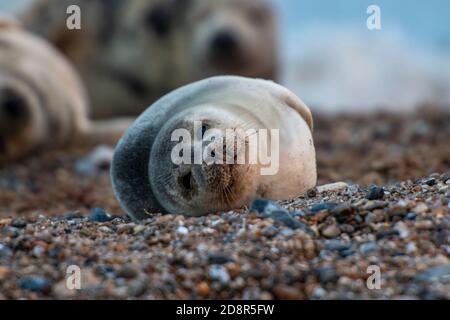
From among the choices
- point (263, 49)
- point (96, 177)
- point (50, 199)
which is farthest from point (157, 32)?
point (50, 199)

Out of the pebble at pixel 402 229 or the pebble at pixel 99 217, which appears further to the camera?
the pebble at pixel 99 217

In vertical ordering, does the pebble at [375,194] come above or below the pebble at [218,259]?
above

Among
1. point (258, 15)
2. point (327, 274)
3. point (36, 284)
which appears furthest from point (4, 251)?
point (258, 15)

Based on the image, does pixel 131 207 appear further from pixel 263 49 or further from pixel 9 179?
pixel 263 49

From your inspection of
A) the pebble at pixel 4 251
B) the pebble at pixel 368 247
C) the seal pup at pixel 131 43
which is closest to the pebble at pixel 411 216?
the pebble at pixel 368 247

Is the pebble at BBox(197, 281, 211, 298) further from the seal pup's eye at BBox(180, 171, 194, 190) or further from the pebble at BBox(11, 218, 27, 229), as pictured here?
the pebble at BBox(11, 218, 27, 229)

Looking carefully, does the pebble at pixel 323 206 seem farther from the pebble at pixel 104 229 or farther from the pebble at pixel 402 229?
the pebble at pixel 104 229

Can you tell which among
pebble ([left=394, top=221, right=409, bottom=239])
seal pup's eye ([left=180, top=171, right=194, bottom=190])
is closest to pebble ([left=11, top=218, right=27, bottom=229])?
seal pup's eye ([left=180, top=171, right=194, bottom=190])
